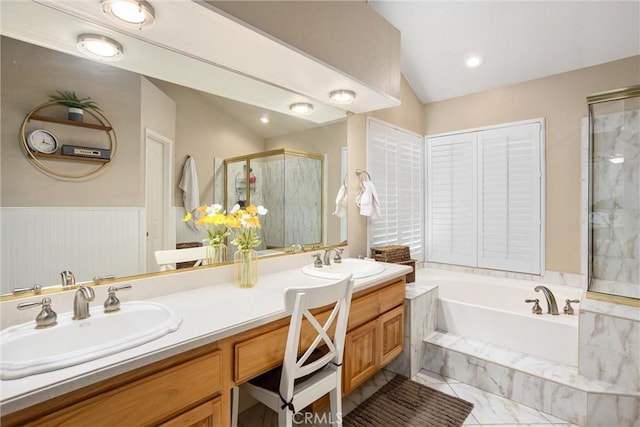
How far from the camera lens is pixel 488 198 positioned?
3.25 m

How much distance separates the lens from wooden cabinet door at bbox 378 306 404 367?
6.77 ft

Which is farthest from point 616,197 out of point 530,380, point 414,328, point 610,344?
point 414,328

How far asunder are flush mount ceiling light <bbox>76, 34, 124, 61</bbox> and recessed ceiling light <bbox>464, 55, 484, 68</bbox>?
9.47 feet

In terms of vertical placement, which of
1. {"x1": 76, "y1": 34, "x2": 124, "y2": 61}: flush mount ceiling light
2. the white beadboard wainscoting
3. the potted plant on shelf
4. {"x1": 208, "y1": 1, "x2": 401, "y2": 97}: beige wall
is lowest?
the white beadboard wainscoting

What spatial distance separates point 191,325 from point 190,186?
31.3 inches

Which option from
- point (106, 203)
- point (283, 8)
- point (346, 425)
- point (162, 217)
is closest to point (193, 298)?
point (162, 217)

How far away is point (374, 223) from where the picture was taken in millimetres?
2922

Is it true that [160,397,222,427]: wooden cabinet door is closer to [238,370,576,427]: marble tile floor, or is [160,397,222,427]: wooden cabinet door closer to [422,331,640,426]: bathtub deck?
[238,370,576,427]: marble tile floor

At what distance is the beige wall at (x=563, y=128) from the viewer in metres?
2.73

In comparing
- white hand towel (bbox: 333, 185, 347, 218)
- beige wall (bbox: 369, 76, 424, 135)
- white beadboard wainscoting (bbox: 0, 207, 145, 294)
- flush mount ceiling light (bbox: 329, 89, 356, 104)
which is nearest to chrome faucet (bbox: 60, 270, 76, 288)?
white beadboard wainscoting (bbox: 0, 207, 145, 294)

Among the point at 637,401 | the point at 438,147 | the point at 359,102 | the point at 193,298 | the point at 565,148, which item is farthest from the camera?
the point at 438,147

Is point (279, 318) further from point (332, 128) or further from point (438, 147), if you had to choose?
point (438, 147)

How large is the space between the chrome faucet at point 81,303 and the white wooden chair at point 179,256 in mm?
375

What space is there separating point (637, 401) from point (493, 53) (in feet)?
9.12
